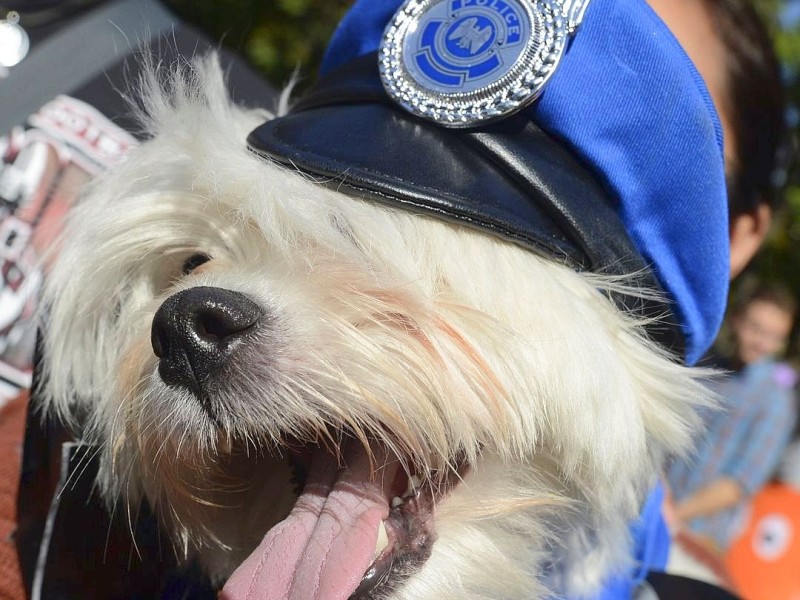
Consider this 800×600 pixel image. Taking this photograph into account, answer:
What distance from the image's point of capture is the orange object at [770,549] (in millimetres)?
4016

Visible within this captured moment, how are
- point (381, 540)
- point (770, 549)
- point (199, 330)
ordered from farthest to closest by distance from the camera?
point (770, 549) < point (381, 540) < point (199, 330)

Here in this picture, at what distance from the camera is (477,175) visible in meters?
1.13

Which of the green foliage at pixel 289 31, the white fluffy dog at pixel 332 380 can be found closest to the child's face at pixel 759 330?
the green foliage at pixel 289 31

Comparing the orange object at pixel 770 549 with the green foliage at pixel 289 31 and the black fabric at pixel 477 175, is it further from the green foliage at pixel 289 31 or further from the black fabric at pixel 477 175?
the green foliage at pixel 289 31

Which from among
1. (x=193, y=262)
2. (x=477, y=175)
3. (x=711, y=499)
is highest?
(x=477, y=175)

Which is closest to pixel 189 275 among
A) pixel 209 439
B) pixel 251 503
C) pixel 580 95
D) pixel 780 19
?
pixel 209 439

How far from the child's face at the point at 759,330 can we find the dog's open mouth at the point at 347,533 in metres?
4.17

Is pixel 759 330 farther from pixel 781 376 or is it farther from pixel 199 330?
pixel 199 330

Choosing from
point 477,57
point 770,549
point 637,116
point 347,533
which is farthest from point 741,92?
point 770,549

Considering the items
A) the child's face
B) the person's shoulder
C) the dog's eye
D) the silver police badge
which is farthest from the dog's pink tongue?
the child's face

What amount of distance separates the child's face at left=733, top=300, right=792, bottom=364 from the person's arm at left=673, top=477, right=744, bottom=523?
2.62 ft

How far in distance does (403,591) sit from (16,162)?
114cm

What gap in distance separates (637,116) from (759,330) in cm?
416

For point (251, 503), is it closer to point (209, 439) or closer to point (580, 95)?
point (209, 439)
